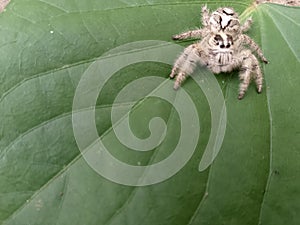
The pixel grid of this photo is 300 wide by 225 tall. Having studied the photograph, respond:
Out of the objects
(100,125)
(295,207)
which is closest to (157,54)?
(100,125)

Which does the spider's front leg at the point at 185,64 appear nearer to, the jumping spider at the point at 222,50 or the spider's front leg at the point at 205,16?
the jumping spider at the point at 222,50

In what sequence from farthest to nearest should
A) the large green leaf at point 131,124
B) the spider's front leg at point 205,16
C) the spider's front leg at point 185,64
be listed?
1. the spider's front leg at point 205,16
2. the spider's front leg at point 185,64
3. the large green leaf at point 131,124

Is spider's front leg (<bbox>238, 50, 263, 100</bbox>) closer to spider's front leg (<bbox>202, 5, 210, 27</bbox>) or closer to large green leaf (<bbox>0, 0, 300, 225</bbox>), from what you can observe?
large green leaf (<bbox>0, 0, 300, 225</bbox>)

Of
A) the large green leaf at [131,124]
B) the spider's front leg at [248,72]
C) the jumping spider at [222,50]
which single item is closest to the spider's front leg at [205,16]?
the jumping spider at [222,50]

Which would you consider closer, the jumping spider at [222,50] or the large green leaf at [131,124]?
the large green leaf at [131,124]

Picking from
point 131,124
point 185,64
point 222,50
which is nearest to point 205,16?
point 222,50

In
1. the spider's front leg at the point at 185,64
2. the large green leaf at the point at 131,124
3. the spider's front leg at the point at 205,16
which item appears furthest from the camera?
the spider's front leg at the point at 205,16

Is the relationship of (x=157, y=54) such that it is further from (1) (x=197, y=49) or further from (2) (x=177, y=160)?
(2) (x=177, y=160)
